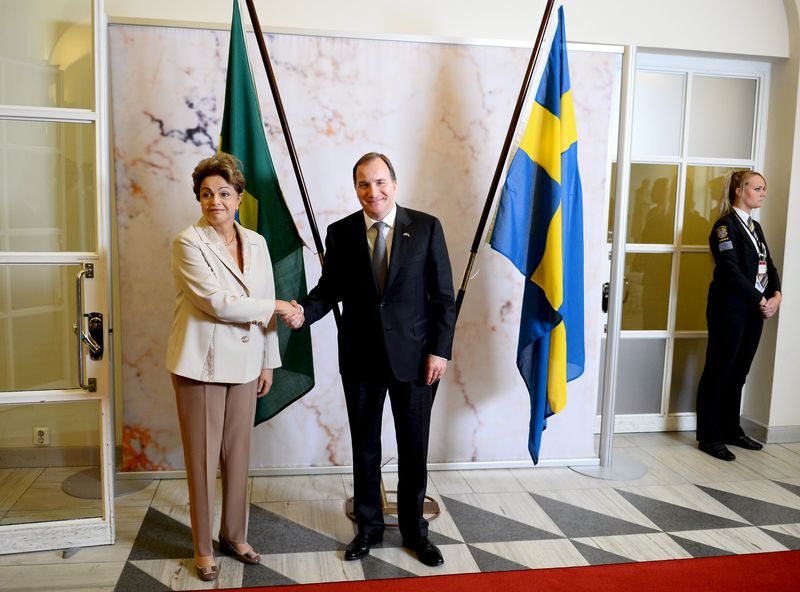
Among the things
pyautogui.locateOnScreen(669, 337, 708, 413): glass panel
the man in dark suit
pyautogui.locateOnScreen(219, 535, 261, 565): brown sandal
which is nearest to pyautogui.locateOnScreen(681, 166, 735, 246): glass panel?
pyautogui.locateOnScreen(669, 337, 708, 413): glass panel

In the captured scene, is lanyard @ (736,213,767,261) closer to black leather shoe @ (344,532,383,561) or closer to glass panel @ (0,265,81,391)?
black leather shoe @ (344,532,383,561)

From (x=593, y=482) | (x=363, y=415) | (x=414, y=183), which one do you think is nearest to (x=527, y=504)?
(x=593, y=482)

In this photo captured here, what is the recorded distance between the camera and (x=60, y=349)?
2699 millimetres

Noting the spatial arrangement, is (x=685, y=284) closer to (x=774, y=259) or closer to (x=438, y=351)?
(x=774, y=259)

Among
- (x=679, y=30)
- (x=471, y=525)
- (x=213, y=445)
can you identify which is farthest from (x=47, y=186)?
(x=679, y=30)

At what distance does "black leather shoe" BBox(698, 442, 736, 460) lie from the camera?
370 centimetres

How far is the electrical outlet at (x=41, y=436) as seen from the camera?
271 centimetres

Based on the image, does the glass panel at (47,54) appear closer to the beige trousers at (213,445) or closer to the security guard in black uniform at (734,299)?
the beige trousers at (213,445)

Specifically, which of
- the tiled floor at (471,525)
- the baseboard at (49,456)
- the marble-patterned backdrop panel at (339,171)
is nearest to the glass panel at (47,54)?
the marble-patterned backdrop panel at (339,171)

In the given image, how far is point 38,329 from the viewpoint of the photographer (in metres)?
2.71

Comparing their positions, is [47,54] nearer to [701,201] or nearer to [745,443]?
[701,201]

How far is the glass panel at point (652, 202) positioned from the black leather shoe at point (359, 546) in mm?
2318

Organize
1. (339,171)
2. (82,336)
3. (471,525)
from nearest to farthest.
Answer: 1. (82,336)
2. (471,525)
3. (339,171)

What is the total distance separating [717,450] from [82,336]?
323cm
